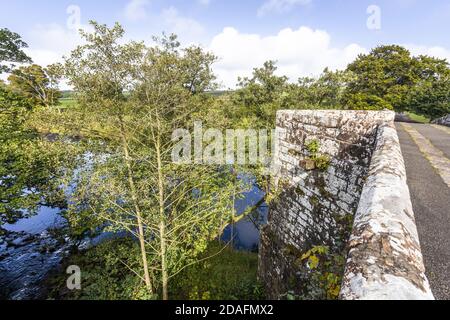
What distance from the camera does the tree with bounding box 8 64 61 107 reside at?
23.3ft

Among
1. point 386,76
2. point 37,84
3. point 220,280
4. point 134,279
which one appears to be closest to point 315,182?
point 220,280

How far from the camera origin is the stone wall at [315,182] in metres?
3.83

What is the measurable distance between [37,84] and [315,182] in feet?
103

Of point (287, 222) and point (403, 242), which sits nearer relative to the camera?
point (403, 242)

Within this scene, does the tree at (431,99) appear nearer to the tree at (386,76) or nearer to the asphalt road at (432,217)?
the tree at (386,76)

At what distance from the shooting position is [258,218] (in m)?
15.0

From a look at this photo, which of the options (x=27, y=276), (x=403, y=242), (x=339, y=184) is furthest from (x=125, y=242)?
(x=403, y=242)

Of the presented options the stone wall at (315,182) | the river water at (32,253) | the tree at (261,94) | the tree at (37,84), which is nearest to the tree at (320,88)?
the tree at (261,94)

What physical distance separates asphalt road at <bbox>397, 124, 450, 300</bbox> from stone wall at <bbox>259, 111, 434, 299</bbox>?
0.74 metres

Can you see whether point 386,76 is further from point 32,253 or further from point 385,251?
point 32,253

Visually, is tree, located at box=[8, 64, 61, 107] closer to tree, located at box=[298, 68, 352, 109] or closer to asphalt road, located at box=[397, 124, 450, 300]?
asphalt road, located at box=[397, 124, 450, 300]

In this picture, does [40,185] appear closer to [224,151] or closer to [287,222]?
[224,151]

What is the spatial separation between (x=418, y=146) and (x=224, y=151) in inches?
324
